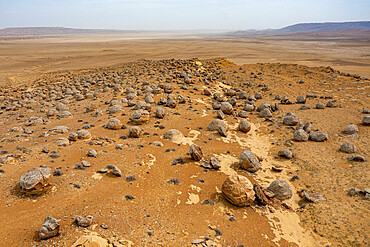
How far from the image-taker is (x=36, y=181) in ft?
19.9

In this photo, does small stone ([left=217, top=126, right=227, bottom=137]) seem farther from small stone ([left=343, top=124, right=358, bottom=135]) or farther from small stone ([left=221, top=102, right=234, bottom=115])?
small stone ([left=343, top=124, right=358, bottom=135])

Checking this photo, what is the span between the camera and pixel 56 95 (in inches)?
769

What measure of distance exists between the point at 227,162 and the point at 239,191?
Result: 2760 millimetres

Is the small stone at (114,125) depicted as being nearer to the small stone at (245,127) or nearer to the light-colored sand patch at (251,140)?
the light-colored sand patch at (251,140)

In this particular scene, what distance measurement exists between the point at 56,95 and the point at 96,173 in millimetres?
15514

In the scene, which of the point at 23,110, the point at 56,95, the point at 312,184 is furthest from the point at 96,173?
the point at 56,95

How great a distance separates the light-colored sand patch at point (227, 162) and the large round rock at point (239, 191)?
5.55ft

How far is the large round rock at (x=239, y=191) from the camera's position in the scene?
281 inches

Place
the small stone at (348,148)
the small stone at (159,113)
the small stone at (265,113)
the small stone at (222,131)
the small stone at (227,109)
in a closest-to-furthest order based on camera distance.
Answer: the small stone at (348,148), the small stone at (222,131), the small stone at (159,113), the small stone at (227,109), the small stone at (265,113)

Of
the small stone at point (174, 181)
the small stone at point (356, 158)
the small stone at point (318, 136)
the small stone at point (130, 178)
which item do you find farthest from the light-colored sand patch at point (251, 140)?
the small stone at point (130, 178)

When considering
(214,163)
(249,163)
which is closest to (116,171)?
(214,163)

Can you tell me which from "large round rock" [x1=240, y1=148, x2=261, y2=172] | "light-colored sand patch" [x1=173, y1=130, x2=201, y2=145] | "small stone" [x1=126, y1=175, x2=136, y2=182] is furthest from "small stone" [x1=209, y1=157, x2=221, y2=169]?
"small stone" [x1=126, y1=175, x2=136, y2=182]

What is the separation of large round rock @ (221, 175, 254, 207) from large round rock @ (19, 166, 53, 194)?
5856 mm

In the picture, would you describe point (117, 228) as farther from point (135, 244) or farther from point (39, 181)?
point (39, 181)
